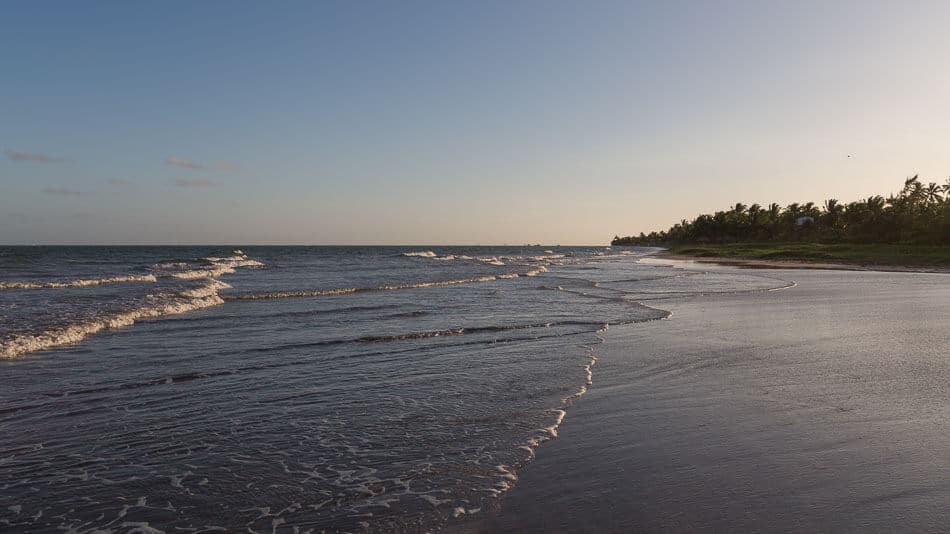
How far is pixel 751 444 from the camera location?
6.55 meters

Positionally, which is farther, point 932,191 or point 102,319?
point 932,191

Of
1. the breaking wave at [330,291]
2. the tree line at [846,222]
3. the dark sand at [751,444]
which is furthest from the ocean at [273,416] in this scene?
the tree line at [846,222]

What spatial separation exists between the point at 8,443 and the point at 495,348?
908 cm

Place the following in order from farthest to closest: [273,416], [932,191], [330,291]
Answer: [932,191] → [330,291] → [273,416]

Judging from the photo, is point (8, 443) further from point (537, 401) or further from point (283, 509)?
point (537, 401)

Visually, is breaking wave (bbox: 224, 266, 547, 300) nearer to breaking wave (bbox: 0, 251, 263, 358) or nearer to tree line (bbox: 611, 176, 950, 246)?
breaking wave (bbox: 0, 251, 263, 358)

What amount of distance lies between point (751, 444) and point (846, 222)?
127696 millimetres

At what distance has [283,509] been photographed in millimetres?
5109

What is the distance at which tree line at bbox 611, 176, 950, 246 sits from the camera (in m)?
76.7

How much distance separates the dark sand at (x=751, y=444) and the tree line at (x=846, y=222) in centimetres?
7938

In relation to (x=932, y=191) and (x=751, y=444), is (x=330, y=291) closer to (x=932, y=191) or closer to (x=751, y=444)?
(x=751, y=444)

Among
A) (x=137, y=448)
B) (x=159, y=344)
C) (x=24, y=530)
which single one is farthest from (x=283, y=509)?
(x=159, y=344)

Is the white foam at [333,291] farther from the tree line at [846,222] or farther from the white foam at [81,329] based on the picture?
the tree line at [846,222]

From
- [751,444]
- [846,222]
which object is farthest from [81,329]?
[846,222]
